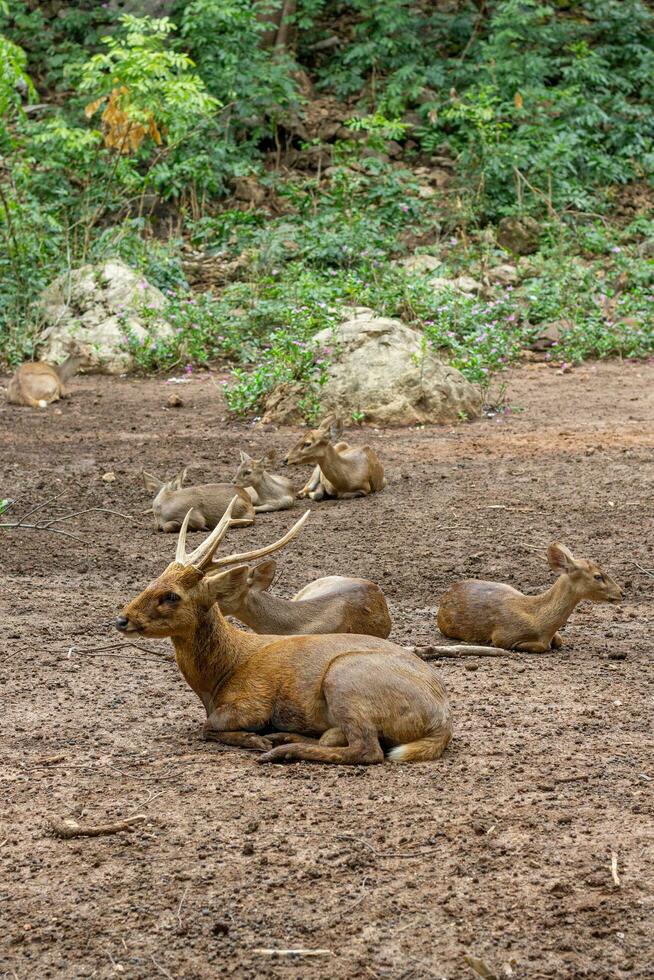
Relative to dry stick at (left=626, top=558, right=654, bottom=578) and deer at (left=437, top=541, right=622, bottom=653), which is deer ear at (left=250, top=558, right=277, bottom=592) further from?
dry stick at (left=626, top=558, right=654, bottom=578)

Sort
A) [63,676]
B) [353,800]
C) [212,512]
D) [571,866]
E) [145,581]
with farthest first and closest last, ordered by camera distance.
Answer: [212,512]
[145,581]
[63,676]
[353,800]
[571,866]

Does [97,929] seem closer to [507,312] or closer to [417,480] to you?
[417,480]

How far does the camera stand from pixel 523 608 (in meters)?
6.67

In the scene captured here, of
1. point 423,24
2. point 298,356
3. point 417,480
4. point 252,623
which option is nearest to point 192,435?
point 298,356

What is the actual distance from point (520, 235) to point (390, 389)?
317 inches

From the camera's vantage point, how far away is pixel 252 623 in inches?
238

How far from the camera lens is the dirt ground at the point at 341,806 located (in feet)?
11.0

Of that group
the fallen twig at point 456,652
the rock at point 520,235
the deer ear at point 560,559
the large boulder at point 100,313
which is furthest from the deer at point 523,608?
the rock at point 520,235

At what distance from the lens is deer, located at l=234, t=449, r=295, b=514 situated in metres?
9.95

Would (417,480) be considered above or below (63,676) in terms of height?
below

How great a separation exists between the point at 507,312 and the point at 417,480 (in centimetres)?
670

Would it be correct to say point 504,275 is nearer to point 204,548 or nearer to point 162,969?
point 204,548

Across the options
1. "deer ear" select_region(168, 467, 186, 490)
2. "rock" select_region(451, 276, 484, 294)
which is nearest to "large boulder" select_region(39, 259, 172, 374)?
"rock" select_region(451, 276, 484, 294)

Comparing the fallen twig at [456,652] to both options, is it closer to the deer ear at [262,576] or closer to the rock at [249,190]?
the deer ear at [262,576]
